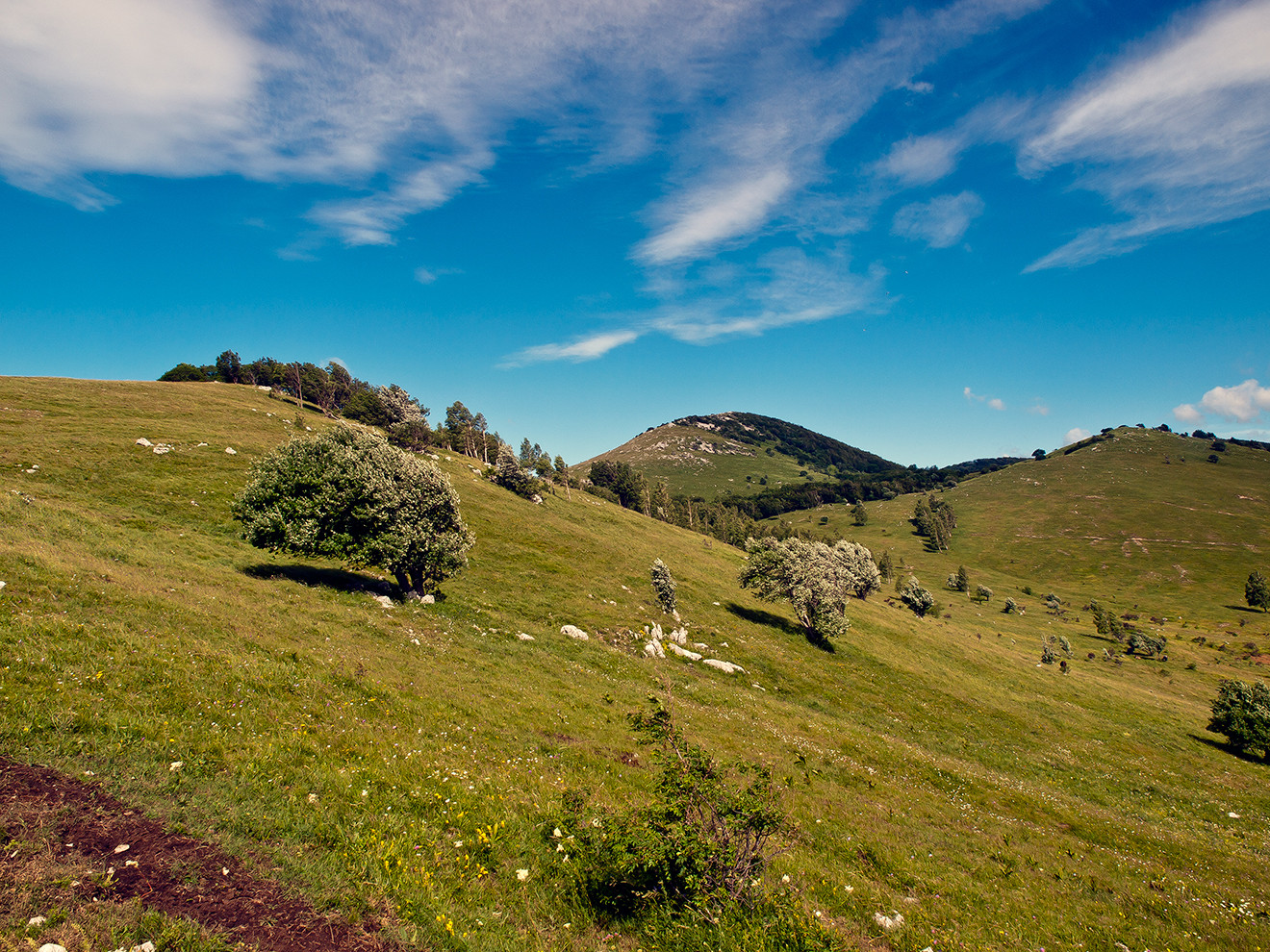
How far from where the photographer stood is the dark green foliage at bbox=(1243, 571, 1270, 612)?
116m

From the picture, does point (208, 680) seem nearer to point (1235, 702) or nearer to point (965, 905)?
point (965, 905)

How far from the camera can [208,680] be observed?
538 inches

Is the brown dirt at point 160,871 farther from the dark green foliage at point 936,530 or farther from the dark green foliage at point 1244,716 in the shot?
the dark green foliage at point 936,530

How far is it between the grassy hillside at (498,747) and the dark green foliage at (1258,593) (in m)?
121

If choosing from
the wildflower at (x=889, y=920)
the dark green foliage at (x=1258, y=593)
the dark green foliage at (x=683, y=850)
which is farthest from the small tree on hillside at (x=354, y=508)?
the dark green foliage at (x=1258, y=593)

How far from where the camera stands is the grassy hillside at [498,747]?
921 cm

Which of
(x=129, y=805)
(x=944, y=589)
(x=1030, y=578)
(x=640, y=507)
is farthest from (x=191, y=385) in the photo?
(x=1030, y=578)

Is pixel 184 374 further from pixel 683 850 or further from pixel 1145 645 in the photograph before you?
pixel 1145 645

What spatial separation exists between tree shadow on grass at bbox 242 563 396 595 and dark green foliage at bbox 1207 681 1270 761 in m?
67.7

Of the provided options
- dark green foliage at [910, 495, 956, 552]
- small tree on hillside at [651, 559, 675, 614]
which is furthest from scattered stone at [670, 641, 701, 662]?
dark green foliage at [910, 495, 956, 552]

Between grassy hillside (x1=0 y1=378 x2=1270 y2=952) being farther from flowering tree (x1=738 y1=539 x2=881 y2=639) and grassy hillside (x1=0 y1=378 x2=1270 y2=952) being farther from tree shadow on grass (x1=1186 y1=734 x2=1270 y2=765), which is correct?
flowering tree (x1=738 y1=539 x2=881 y2=639)

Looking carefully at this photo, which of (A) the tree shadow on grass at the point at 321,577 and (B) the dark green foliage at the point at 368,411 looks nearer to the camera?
(A) the tree shadow on grass at the point at 321,577

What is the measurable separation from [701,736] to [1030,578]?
18262cm

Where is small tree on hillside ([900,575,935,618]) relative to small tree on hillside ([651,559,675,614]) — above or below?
below
